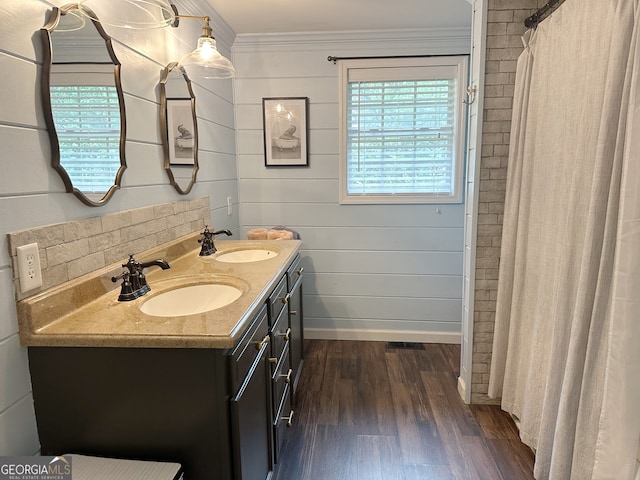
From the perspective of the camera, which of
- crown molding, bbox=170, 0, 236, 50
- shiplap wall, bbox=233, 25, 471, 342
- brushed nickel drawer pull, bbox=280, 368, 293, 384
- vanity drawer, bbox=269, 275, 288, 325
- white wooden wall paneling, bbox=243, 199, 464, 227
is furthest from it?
white wooden wall paneling, bbox=243, 199, 464, 227

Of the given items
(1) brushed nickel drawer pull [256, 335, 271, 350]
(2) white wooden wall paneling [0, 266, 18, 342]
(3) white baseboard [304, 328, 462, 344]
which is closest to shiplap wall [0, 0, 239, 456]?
(2) white wooden wall paneling [0, 266, 18, 342]

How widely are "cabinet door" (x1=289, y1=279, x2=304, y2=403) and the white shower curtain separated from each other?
3.80 feet

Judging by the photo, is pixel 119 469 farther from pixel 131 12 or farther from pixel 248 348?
pixel 131 12

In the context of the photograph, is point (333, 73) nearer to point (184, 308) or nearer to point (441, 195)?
point (441, 195)

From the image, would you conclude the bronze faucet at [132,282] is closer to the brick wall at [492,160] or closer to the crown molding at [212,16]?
the crown molding at [212,16]

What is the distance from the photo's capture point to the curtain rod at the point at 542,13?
174 centimetres

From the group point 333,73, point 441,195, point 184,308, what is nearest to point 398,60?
point 333,73

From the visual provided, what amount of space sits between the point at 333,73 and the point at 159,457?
269cm

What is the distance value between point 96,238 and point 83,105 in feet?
1.49

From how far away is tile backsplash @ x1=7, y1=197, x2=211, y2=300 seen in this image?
1.18m

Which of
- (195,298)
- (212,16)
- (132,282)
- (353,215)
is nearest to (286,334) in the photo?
(195,298)

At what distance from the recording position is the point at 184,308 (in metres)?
1.60

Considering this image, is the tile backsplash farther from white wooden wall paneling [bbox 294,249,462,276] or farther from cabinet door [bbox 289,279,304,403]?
white wooden wall paneling [bbox 294,249,462,276]

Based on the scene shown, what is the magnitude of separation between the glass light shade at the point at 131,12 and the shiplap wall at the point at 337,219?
56.1 inches
